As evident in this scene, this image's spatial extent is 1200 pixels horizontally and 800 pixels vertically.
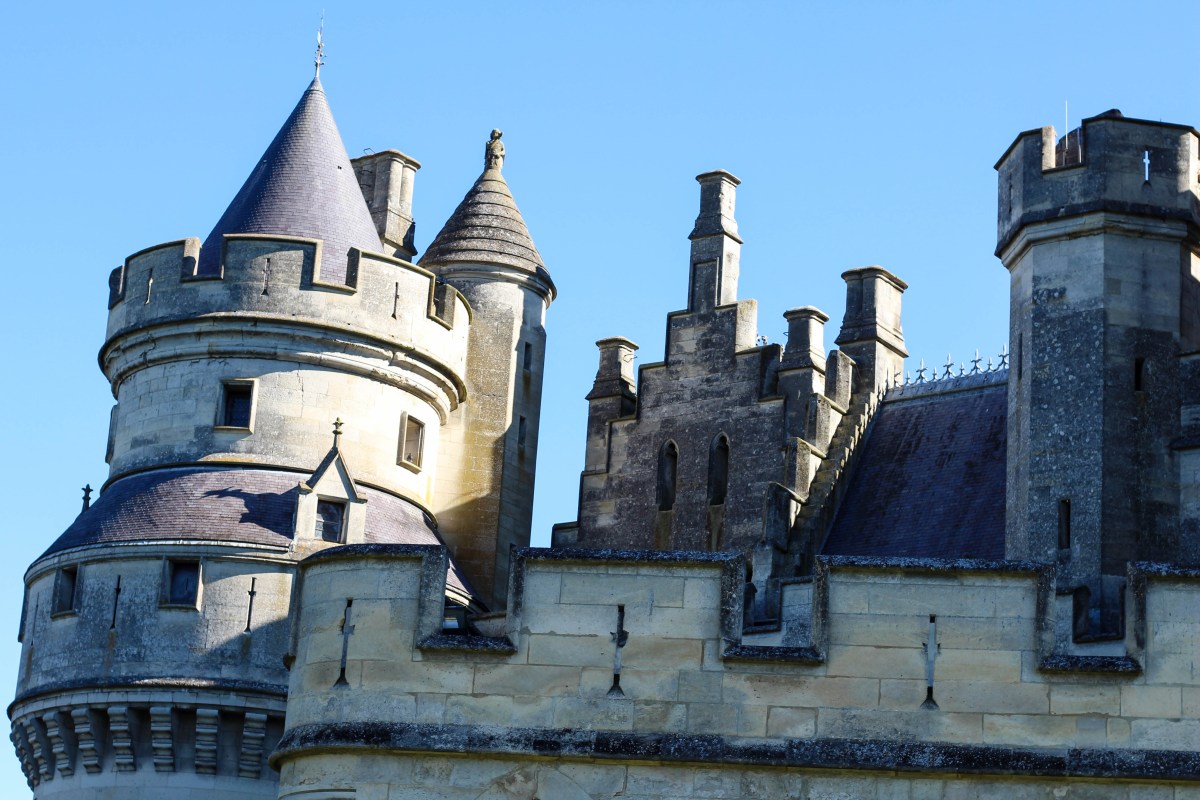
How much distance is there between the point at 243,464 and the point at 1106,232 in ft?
35.8

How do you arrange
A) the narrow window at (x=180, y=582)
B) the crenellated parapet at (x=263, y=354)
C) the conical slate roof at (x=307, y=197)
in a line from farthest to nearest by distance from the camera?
1. the conical slate roof at (x=307, y=197)
2. the crenellated parapet at (x=263, y=354)
3. the narrow window at (x=180, y=582)

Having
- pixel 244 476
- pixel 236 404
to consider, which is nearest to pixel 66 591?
pixel 244 476

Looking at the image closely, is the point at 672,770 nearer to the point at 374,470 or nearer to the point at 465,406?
the point at 374,470

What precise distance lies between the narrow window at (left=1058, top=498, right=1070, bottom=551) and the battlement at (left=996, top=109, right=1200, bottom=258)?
341cm

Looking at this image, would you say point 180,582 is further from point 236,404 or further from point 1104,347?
point 1104,347

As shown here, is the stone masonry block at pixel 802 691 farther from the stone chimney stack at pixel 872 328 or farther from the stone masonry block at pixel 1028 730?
the stone chimney stack at pixel 872 328

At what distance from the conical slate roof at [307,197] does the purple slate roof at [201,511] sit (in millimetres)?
2762

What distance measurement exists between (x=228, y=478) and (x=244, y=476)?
7.8 inches

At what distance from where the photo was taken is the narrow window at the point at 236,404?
28.4 meters

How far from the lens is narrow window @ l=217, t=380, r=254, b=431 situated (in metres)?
28.4

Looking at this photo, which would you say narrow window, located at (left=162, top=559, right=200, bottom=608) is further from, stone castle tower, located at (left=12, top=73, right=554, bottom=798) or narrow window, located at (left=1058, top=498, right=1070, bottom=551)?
narrow window, located at (left=1058, top=498, right=1070, bottom=551)

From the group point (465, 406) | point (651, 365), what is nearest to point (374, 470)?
point (465, 406)

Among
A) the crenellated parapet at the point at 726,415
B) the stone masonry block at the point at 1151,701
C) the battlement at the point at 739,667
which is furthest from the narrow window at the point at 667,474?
the stone masonry block at the point at 1151,701

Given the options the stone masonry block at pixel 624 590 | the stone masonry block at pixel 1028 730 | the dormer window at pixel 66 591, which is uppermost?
the dormer window at pixel 66 591
